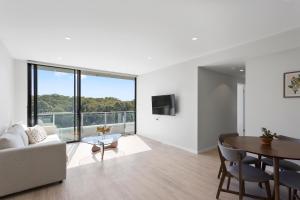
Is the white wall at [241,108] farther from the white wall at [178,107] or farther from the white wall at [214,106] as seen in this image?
Answer: the white wall at [178,107]

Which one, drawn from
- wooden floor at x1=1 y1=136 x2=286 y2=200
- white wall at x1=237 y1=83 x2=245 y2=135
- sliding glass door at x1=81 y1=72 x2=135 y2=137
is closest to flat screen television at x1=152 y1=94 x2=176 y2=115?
wooden floor at x1=1 y1=136 x2=286 y2=200

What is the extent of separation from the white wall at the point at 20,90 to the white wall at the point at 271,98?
5822 millimetres

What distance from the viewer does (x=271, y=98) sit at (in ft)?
9.89

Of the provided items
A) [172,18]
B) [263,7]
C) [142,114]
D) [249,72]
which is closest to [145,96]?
[142,114]

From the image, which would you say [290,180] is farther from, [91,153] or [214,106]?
[91,153]

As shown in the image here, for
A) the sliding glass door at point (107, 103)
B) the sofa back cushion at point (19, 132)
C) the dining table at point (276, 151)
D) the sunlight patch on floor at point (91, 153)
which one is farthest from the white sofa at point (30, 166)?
the sliding glass door at point (107, 103)

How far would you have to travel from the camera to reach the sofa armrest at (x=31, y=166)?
226cm

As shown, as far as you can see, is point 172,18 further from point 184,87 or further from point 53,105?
point 53,105

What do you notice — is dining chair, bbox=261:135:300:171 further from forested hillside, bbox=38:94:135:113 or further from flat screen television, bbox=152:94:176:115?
forested hillside, bbox=38:94:135:113

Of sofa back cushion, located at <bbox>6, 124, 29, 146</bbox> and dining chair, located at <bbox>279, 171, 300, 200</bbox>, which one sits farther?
sofa back cushion, located at <bbox>6, 124, 29, 146</bbox>

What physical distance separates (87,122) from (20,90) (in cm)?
216

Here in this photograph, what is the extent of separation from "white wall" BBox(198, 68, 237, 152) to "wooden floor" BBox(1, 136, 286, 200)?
32.8 inches

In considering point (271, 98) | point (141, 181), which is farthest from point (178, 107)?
point (141, 181)

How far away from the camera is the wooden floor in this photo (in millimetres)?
2342
